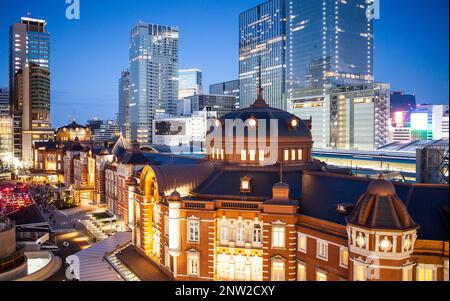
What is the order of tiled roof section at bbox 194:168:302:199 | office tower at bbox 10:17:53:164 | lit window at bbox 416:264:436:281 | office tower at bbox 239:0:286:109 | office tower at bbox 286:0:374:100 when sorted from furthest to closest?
office tower at bbox 239:0:286:109
office tower at bbox 10:17:53:164
office tower at bbox 286:0:374:100
tiled roof section at bbox 194:168:302:199
lit window at bbox 416:264:436:281

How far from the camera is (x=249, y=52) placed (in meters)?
169

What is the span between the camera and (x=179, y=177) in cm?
3225

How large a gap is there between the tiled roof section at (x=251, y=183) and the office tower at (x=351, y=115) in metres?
69.1

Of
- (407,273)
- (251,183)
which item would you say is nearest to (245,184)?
(251,183)

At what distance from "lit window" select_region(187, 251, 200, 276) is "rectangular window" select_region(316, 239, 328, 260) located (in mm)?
8398

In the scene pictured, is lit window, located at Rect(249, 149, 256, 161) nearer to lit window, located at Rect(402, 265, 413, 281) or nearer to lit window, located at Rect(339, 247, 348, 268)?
lit window, located at Rect(339, 247, 348, 268)

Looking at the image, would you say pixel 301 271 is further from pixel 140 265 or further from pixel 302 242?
pixel 140 265

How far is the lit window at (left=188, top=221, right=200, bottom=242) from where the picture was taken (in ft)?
93.5

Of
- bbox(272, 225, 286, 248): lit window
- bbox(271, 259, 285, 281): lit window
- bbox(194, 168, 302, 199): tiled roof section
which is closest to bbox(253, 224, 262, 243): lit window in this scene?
bbox(272, 225, 286, 248): lit window

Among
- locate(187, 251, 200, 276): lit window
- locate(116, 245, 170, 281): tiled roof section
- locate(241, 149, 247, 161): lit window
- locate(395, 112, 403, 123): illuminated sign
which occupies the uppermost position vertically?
locate(395, 112, 403, 123): illuminated sign

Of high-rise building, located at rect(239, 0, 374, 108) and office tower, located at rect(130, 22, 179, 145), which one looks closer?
high-rise building, located at rect(239, 0, 374, 108)

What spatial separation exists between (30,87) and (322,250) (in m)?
116
